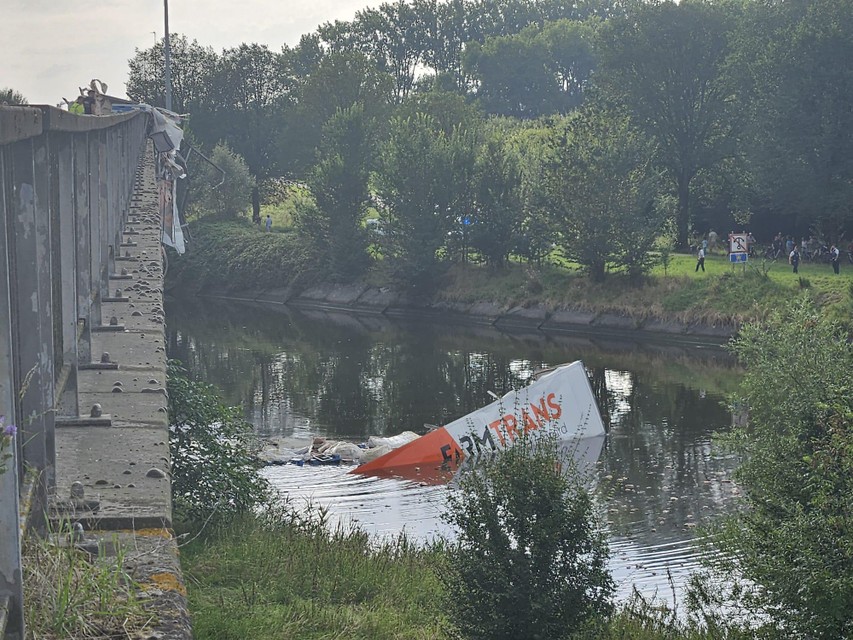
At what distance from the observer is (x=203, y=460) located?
15062 mm

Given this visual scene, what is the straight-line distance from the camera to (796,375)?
2072cm

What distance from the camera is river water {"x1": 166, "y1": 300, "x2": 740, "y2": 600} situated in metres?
25.7

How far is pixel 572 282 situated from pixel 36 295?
56685mm

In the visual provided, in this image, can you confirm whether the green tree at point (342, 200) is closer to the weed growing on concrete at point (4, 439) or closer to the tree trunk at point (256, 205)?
the tree trunk at point (256, 205)

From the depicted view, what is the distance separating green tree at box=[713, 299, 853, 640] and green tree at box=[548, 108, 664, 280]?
3438 centimetres

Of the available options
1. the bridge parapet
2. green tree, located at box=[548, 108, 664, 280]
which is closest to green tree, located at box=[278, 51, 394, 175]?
green tree, located at box=[548, 108, 664, 280]

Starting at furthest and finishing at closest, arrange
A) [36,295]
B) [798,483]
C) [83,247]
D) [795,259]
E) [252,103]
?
[252,103], [795,259], [798,483], [83,247], [36,295]

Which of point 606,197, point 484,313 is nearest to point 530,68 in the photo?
point 484,313

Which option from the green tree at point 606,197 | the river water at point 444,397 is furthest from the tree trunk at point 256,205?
the green tree at point 606,197

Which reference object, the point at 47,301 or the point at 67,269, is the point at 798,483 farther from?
the point at 47,301

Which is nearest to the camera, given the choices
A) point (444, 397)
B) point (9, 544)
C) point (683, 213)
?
point (9, 544)

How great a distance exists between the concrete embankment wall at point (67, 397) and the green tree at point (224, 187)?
240ft

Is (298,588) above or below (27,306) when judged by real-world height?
below

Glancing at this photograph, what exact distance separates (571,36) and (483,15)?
53.2ft
